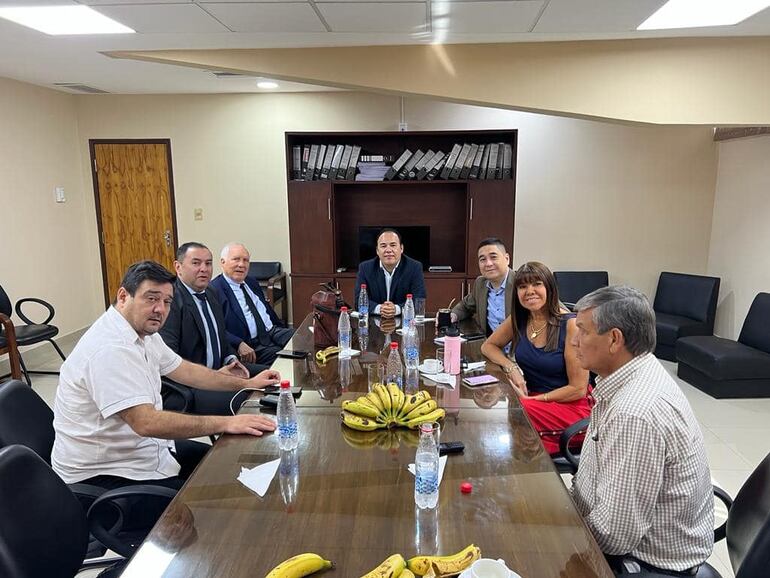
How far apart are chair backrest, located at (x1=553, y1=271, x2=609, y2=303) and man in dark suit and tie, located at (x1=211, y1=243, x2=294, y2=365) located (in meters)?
3.02

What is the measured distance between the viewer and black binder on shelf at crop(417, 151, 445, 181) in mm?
5097

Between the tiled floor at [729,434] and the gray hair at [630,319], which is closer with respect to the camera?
the gray hair at [630,319]

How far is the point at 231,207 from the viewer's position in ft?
19.1

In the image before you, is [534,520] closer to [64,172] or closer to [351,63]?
[351,63]

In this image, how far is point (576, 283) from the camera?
213 inches

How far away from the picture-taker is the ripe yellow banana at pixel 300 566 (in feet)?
3.55

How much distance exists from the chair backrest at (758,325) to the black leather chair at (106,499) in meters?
4.31

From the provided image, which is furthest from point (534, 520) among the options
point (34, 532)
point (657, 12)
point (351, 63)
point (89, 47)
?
point (89, 47)

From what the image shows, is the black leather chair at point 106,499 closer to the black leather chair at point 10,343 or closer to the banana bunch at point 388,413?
the banana bunch at point 388,413

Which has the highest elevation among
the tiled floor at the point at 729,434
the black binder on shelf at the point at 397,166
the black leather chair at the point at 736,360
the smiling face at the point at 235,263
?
the black binder on shelf at the point at 397,166

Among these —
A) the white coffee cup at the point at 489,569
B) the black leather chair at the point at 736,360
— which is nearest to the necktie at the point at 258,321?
the white coffee cup at the point at 489,569

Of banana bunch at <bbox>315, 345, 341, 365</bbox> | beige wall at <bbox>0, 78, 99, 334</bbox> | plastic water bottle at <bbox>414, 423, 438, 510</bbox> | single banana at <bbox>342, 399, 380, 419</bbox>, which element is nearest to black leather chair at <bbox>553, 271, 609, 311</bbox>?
banana bunch at <bbox>315, 345, 341, 365</bbox>

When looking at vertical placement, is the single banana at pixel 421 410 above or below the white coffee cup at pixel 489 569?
above

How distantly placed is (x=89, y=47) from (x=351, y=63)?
6.09ft
